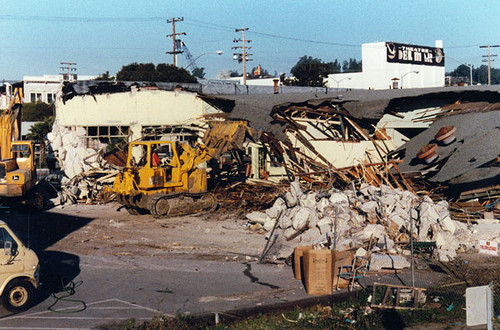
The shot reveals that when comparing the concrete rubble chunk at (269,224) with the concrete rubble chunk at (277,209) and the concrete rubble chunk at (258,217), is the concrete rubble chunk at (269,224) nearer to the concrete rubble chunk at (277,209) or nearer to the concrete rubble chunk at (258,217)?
the concrete rubble chunk at (277,209)

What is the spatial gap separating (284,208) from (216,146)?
A: 18.2ft

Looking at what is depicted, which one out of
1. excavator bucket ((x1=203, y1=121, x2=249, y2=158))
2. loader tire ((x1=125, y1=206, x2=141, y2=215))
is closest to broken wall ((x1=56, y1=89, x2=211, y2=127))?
excavator bucket ((x1=203, y1=121, x2=249, y2=158))

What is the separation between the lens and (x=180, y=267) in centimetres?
1535

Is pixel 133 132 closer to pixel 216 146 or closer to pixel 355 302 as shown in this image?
pixel 216 146

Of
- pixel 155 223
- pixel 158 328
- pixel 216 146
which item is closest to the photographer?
pixel 158 328

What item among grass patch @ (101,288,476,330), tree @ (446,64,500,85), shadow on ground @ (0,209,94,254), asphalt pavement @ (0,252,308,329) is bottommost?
grass patch @ (101,288,476,330)

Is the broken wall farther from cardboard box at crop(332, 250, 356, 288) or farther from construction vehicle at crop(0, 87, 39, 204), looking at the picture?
cardboard box at crop(332, 250, 356, 288)

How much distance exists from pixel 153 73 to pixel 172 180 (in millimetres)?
43265

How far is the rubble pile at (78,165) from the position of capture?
26534 mm

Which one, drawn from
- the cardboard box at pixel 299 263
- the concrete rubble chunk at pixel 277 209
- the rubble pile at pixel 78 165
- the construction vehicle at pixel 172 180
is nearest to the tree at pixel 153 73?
the rubble pile at pixel 78 165

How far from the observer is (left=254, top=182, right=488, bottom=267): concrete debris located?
16.0m

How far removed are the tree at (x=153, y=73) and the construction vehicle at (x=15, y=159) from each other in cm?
3784

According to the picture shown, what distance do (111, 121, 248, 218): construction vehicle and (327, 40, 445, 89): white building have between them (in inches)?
2231

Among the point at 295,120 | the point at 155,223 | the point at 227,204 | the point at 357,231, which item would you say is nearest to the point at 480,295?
the point at 357,231
